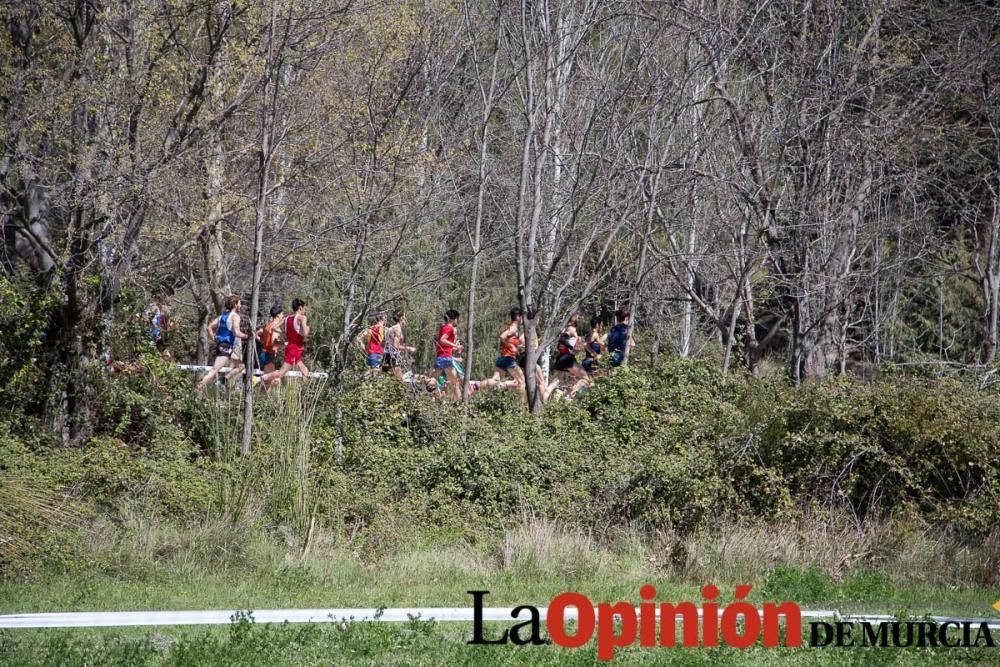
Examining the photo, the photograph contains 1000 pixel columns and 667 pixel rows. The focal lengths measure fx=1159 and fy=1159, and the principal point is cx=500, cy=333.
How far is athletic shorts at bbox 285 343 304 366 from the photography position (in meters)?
16.5

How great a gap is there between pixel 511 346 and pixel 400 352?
1775mm

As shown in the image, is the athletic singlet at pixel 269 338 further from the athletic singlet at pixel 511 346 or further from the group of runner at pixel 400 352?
the athletic singlet at pixel 511 346

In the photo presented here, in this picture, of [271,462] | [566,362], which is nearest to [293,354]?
[271,462]

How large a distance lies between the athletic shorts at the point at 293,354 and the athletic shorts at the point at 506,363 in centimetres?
288

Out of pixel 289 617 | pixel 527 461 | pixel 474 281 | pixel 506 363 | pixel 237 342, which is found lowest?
pixel 289 617

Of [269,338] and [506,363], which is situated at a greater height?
[269,338]

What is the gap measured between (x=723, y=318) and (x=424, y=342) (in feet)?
25.4

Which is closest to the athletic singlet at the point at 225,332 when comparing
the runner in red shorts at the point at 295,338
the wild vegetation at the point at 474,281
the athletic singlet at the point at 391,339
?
the runner in red shorts at the point at 295,338

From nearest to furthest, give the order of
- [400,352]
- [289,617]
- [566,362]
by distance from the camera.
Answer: [289,617]
[400,352]
[566,362]

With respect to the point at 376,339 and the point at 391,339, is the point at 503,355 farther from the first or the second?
the point at 376,339

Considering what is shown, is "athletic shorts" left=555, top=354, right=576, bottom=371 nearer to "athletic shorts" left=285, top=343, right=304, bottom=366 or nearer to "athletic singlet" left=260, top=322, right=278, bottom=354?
"athletic shorts" left=285, top=343, right=304, bottom=366

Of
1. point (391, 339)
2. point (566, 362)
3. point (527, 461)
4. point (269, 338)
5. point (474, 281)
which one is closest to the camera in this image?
point (527, 461)

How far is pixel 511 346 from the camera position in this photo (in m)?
17.0

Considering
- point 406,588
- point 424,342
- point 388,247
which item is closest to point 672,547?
point 406,588
